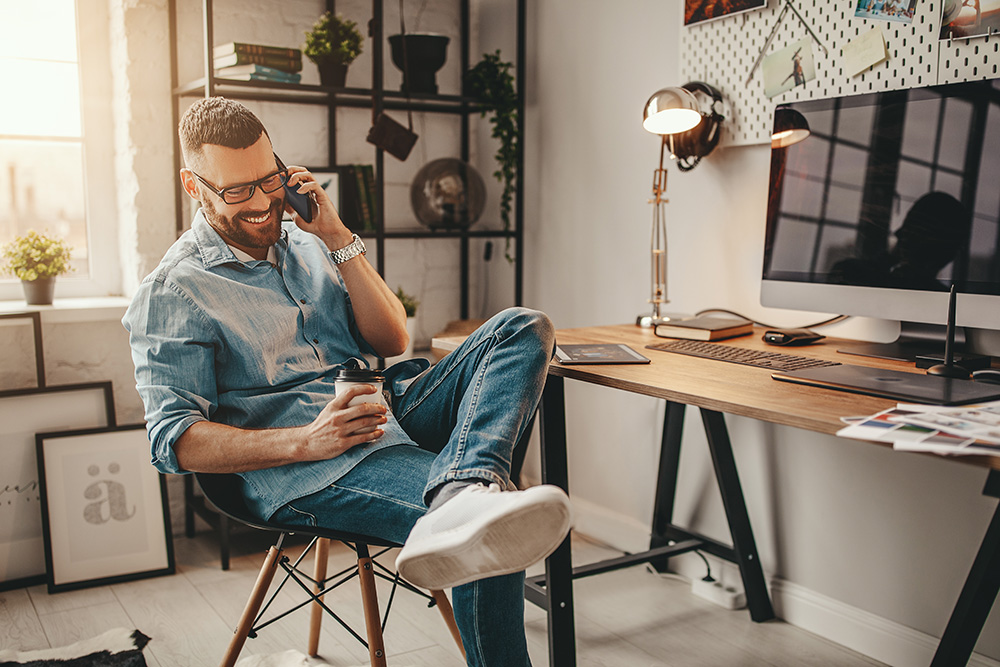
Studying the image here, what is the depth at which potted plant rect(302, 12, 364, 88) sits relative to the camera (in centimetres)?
262

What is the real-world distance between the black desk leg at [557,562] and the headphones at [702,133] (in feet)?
2.76

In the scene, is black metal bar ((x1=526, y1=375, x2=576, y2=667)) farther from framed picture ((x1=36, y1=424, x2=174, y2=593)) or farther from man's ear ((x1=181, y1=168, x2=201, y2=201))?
framed picture ((x1=36, y1=424, x2=174, y2=593))

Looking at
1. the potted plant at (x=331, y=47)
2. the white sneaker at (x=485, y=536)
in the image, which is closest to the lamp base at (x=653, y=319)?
the white sneaker at (x=485, y=536)

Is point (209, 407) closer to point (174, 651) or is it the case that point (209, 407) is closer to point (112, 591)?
point (174, 651)

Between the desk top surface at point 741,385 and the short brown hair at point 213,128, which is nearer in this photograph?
the desk top surface at point 741,385

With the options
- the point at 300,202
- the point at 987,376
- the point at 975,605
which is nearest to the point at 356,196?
the point at 300,202

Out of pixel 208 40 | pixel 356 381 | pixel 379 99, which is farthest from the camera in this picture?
pixel 379 99

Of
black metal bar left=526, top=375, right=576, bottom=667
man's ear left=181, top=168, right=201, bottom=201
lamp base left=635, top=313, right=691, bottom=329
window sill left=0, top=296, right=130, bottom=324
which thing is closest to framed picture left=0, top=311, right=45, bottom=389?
window sill left=0, top=296, right=130, bottom=324

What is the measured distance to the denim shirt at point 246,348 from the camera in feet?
4.88

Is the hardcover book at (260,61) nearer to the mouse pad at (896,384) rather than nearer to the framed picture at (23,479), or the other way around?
the framed picture at (23,479)

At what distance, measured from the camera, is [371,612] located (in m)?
1.55

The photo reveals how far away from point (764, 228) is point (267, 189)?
4.02 ft

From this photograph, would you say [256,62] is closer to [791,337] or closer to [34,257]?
[34,257]

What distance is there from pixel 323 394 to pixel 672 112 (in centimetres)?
106
